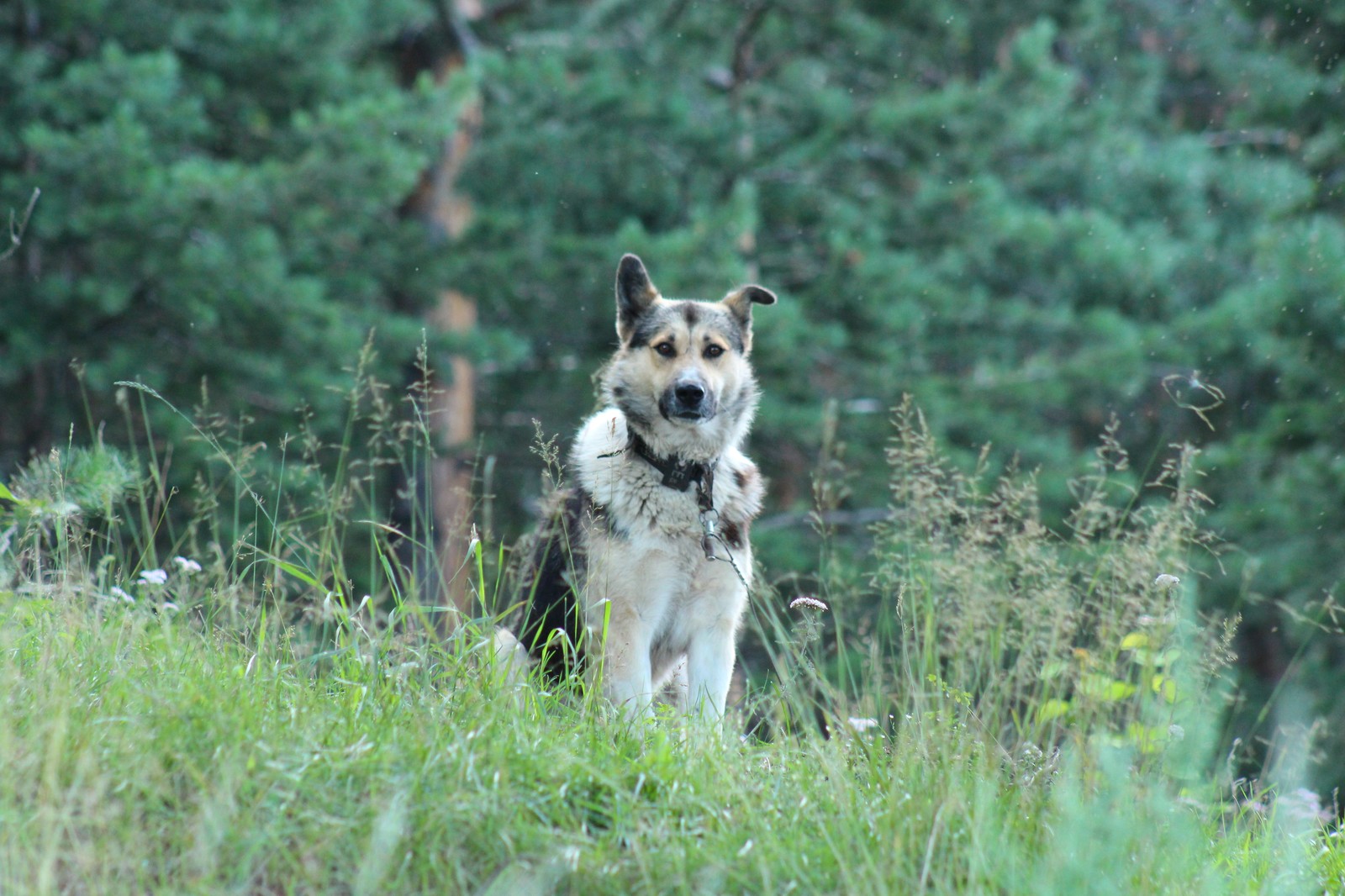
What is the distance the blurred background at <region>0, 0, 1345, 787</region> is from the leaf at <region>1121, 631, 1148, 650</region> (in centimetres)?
555

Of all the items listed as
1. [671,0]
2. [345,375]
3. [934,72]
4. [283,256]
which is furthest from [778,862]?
[934,72]

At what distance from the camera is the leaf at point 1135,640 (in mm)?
3281

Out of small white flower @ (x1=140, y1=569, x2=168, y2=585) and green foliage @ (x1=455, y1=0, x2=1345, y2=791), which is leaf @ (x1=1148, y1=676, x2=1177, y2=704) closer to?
small white flower @ (x1=140, y1=569, x2=168, y2=585)

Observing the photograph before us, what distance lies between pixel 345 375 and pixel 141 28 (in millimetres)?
3438

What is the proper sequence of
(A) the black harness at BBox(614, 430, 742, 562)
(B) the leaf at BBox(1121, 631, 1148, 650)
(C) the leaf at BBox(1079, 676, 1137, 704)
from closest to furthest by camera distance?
(C) the leaf at BBox(1079, 676, 1137, 704) < (B) the leaf at BBox(1121, 631, 1148, 650) < (A) the black harness at BBox(614, 430, 742, 562)

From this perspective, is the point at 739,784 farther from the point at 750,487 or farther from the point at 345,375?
the point at 345,375

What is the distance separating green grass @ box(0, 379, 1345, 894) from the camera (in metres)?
2.47

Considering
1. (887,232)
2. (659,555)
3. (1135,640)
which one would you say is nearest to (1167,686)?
(1135,640)

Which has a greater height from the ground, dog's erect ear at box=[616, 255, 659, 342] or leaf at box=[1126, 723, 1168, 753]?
dog's erect ear at box=[616, 255, 659, 342]

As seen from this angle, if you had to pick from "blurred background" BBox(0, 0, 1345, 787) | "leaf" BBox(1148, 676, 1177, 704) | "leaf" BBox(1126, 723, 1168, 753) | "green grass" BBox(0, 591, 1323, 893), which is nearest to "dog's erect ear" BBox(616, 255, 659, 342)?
"green grass" BBox(0, 591, 1323, 893)

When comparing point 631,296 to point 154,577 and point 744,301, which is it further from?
point 154,577

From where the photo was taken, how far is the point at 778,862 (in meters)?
2.55

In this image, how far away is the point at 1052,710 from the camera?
3236mm

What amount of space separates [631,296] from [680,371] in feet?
1.92
